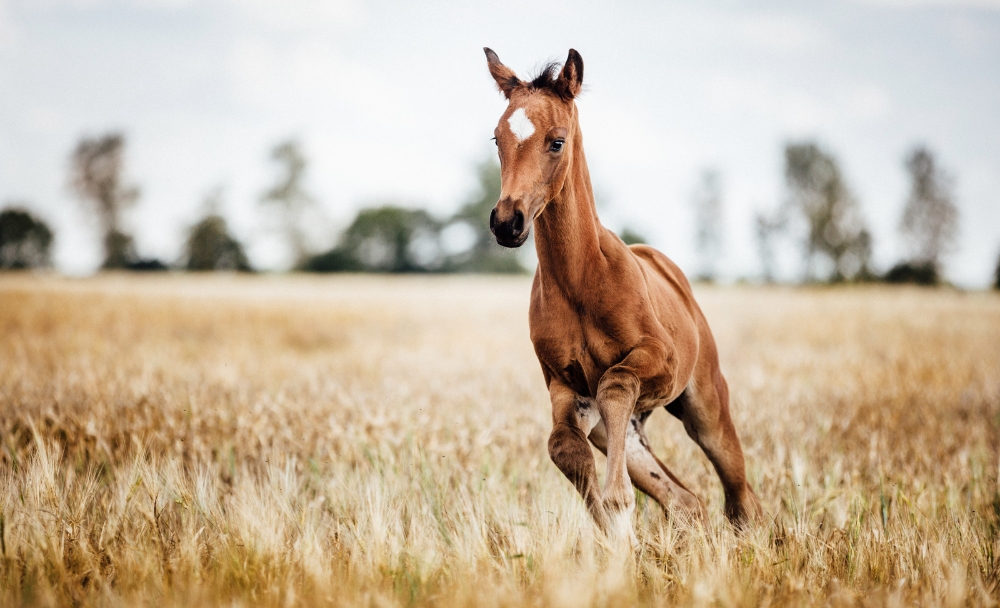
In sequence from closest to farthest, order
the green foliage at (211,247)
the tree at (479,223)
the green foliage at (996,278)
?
the green foliage at (996,278) → the green foliage at (211,247) → the tree at (479,223)

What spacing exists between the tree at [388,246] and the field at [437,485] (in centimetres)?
4417

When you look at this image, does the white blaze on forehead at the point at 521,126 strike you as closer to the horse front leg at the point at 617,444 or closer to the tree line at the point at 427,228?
Result: the horse front leg at the point at 617,444

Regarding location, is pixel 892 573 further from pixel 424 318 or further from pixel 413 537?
pixel 424 318

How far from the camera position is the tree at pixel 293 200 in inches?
2058

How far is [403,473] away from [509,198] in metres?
2.66

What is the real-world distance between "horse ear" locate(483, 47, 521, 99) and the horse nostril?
3.50ft

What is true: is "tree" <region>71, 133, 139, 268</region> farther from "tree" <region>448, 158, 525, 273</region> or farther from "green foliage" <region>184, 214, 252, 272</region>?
"tree" <region>448, 158, 525, 273</region>

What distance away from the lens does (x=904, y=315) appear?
54.0 ft

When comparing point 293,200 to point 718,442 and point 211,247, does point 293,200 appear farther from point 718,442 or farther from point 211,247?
point 718,442

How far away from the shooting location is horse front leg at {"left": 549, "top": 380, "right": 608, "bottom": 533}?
10.6 ft

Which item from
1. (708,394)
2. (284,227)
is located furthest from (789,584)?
(284,227)

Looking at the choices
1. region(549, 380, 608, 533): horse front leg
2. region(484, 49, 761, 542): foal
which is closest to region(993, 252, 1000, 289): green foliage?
region(484, 49, 761, 542): foal

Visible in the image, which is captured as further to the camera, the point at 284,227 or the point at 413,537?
the point at 284,227

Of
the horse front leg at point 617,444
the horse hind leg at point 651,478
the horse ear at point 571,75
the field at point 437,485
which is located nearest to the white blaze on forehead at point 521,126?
the horse ear at point 571,75
